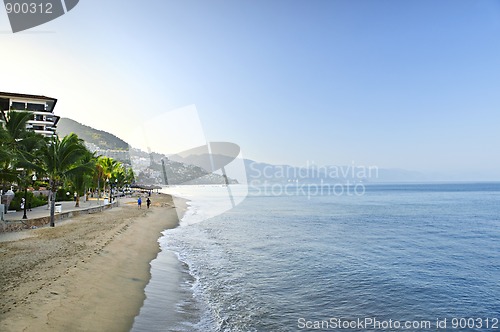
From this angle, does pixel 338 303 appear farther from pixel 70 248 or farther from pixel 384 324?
pixel 70 248

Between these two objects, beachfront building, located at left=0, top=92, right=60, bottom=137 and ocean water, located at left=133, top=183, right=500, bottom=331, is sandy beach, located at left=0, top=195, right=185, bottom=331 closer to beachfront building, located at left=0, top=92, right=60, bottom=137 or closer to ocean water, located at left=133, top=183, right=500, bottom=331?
ocean water, located at left=133, top=183, right=500, bottom=331

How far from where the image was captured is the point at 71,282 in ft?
33.8

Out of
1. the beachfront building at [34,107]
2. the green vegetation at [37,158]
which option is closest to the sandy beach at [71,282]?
the green vegetation at [37,158]

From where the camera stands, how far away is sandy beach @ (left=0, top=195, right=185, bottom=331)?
781cm

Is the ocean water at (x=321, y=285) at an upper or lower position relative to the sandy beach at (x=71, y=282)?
lower

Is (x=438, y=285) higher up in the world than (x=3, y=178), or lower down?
lower down

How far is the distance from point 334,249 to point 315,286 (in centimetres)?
892

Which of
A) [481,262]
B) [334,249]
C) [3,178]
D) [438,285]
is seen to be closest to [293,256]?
[334,249]

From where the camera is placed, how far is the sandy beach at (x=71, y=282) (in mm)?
7809

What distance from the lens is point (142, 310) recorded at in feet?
31.6
